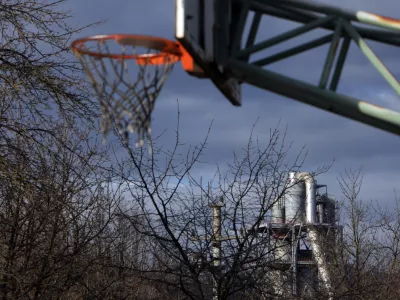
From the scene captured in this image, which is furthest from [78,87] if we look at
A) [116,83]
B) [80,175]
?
[116,83]

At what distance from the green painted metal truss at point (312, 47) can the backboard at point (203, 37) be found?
51 millimetres

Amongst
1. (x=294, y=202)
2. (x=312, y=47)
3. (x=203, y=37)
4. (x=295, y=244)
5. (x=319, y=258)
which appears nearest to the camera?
(x=203, y=37)

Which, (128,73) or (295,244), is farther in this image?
(295,244)

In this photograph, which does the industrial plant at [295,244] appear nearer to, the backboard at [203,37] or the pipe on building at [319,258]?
the pipe on building at [319,258]

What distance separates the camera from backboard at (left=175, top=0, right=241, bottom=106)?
5.21 metres

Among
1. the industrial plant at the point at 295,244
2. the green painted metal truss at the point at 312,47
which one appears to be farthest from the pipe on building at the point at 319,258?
the green painted metal truss at the point at 312,47

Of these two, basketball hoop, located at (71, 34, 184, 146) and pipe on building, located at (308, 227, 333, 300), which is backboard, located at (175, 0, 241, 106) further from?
pipe on building, located at (308, 227, 333, 300)

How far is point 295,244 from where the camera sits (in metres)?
15.4

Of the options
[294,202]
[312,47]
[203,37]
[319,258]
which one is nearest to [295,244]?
[294,202]

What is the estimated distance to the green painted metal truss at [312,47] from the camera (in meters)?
5.74

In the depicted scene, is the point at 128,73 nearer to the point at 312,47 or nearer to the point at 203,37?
the point at 203,37

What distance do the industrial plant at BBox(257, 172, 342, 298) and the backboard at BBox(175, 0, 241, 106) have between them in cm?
764

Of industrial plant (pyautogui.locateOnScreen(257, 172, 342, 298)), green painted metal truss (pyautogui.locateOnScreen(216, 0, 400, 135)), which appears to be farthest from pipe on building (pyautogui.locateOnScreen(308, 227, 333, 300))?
green painted metal truss (pyautogui.locateOnScreen(216, 0, 400, 135))

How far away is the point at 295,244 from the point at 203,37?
10365 mm
